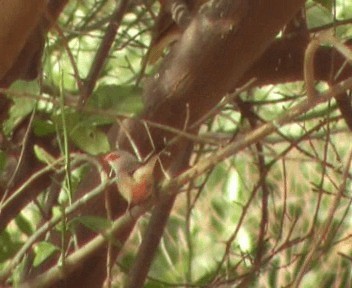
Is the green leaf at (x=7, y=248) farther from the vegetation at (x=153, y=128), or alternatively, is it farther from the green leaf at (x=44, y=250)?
the green leaf at (x=44, y=250)

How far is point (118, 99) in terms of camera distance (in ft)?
3.59

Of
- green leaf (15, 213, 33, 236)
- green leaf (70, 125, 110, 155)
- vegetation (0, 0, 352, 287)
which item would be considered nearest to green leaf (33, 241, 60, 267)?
vegetation (0, 0, 352, 287)

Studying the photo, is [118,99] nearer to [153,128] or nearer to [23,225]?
[153,128]

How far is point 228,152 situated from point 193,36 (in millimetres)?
417

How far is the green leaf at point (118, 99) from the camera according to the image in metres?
1.07

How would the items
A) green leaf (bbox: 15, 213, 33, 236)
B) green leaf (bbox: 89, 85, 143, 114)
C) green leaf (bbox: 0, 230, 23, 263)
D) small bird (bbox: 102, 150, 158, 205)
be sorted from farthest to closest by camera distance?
green leaf (bbox: 15, 213, 33, 236) → green leaf (bbox: 0, 230, 23, 263) → green leaf (bbox: 89, 85, 143, 114) → small bird (bbox: 102, 150, 158, 205)

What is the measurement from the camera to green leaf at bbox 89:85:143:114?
3.51 feet

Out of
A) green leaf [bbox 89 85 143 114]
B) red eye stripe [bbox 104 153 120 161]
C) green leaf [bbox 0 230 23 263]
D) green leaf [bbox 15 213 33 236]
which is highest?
green leaf [bbox 89 85 143 114]

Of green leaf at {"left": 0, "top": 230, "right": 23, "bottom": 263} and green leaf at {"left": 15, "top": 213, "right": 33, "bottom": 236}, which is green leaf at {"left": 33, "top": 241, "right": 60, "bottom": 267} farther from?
green leaf at {"left": 15, "top": 213, "right": 33, "bottom": 236}

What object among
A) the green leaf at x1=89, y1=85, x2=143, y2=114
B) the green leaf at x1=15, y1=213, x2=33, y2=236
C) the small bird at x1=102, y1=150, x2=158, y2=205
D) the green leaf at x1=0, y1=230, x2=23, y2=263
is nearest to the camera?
the small bird at x1=102, y1=150, x2=158, y2=205

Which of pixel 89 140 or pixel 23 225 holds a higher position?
pixel 89 140

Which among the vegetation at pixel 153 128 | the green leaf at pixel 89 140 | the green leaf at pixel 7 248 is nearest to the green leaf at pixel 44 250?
the vegetation at pixel 153 128

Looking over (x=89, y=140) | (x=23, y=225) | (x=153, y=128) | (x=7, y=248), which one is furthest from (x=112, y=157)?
(x=23, y=225)

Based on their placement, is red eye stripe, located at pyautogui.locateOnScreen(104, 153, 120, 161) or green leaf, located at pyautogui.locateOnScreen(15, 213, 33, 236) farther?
green leaf, located at pyautogui.locateOnScreen(15, 213, 33, 236)
